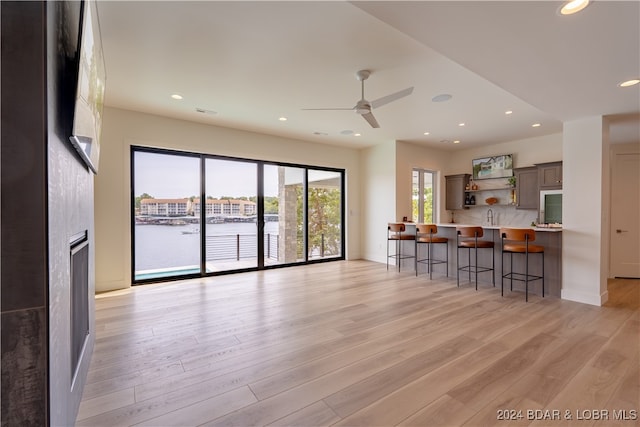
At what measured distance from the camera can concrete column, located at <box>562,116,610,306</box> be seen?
3.90m

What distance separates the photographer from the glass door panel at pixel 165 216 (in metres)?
4.98

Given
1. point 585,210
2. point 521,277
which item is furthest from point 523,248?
point 585,210

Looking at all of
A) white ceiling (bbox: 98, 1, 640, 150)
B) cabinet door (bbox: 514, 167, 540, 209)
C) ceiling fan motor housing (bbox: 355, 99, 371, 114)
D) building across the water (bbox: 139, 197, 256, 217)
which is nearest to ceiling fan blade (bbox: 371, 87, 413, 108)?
ceiling fan motor housing (bbox: 355, 99, 371, 114)

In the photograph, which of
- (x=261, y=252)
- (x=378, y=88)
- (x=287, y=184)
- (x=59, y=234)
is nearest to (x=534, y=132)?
(x=378, y=88)

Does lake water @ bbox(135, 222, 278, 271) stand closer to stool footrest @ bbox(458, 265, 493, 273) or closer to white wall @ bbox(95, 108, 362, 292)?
white wall @ bbox(95, 108, 362, 292)

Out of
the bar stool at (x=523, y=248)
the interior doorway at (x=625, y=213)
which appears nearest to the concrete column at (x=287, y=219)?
the bar stool at (x=523, y=248)

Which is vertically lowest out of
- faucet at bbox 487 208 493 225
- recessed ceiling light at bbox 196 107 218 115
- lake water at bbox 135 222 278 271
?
lake water at bbox 135 222 278 271

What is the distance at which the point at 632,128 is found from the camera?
15.0ft

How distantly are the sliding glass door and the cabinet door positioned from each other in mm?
4497

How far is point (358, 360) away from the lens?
96.1 inches

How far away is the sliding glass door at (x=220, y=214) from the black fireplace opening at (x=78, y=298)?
296 centimetres

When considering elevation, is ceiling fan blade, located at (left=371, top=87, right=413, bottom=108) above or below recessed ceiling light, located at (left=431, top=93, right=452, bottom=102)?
below

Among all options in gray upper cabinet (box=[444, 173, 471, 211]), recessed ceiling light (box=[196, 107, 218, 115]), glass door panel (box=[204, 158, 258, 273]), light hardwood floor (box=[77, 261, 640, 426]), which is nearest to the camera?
light hardwood floor (box=[77, 261, 640, 426])

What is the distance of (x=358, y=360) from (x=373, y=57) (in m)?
3.01
